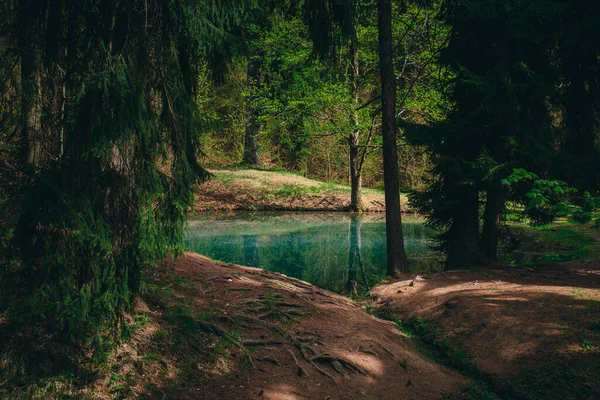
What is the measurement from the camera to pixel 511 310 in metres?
7.68

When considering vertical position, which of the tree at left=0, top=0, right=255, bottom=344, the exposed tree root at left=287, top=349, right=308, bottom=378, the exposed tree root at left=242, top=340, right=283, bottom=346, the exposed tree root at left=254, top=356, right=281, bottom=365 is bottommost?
the exposed tree root at left=287, top=349, right=308, bottom=378

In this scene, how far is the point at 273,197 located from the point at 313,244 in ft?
31.2

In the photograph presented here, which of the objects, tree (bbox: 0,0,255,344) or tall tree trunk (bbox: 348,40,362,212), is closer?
tree (bbox: 0,0,255,344)

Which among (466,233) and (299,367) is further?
(466,233)

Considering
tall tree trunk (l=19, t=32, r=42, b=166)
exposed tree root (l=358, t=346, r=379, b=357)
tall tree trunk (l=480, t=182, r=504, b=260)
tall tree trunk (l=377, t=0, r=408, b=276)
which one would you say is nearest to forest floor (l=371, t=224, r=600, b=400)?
tall tree trunk (l=480, t=182, r=504, b=260)

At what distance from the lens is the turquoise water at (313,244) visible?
13.8 metres

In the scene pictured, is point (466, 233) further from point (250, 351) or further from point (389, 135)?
point (250, 351)

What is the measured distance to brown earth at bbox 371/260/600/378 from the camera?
654cm

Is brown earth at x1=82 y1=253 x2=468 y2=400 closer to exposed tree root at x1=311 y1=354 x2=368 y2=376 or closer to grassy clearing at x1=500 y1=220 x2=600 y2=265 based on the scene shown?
exposed tree root at x1=311 y1=354 x2=368 y2=376

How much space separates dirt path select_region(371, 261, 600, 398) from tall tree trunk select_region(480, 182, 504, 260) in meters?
1.05

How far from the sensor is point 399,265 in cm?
1218

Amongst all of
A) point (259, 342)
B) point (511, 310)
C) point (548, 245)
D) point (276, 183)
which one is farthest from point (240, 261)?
point (276, 183)

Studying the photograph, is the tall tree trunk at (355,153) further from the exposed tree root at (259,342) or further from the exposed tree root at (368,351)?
the exposed tree root at (259,342)

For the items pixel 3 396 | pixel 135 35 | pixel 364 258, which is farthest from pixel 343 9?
pixel 364 258
